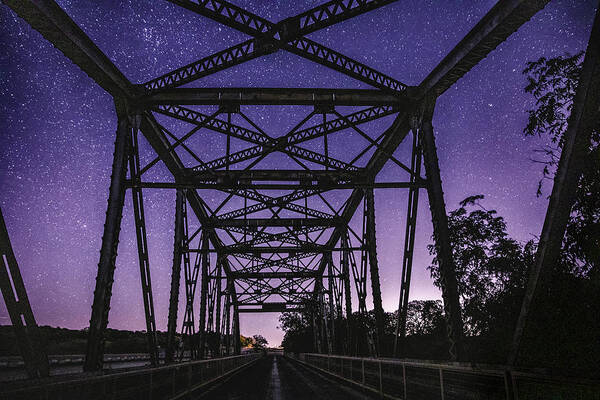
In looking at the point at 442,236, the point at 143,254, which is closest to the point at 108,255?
the point at 143,254

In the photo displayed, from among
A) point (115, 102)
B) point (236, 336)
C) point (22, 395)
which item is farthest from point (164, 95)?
point (236, 336)

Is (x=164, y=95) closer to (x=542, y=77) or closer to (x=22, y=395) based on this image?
(x=22, y=395)

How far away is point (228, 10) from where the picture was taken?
8.79 metres

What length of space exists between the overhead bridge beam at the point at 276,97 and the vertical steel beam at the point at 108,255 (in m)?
1.76

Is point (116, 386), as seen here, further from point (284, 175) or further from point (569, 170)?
point (284, 175)

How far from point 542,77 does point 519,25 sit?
271 inches

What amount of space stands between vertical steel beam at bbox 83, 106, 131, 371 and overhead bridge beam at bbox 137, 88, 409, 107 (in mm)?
1759

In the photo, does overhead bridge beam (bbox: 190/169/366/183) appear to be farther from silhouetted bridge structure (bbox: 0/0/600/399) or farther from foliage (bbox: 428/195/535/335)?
foliage (bbox: 428/195/535/335)

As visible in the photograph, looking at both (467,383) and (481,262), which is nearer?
(467,383)

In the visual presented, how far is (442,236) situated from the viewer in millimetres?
10383

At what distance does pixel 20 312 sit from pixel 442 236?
29.4ft

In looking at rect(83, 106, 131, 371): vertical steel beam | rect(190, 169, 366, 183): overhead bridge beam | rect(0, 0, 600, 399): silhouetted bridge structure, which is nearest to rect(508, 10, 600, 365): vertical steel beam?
rect(0, 0, 600, 399): silhouetted bridge structure

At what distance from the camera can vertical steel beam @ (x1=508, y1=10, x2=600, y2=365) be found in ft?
15.6

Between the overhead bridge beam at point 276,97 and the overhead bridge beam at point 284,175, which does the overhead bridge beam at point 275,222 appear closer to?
the overhead bridge beam at point 284,175
